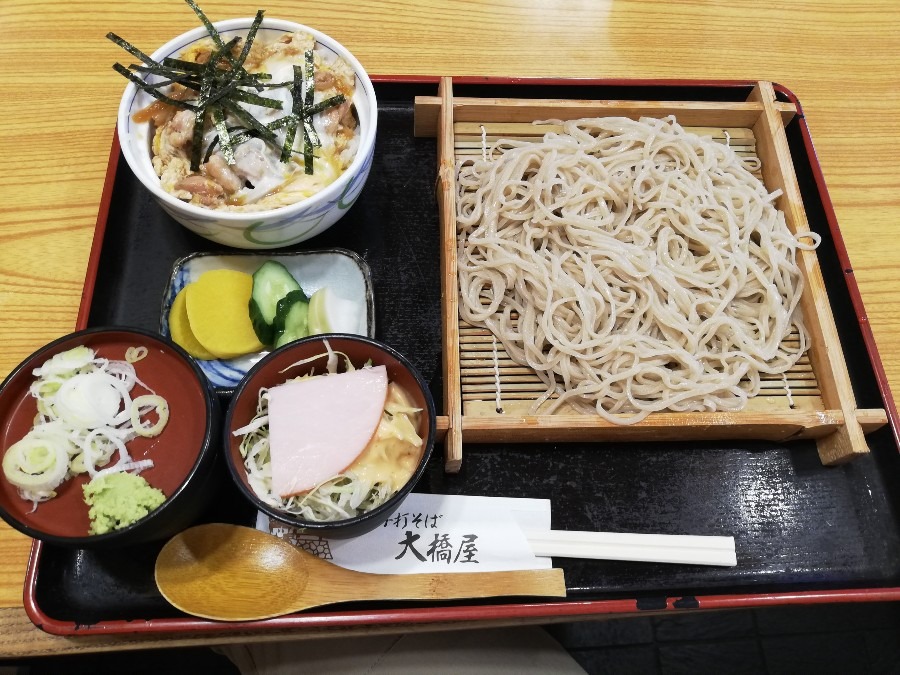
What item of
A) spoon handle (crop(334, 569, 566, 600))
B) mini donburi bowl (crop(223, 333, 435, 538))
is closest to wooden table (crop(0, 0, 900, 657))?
mini donburi bowl (crop(223, 333, 435, 538))

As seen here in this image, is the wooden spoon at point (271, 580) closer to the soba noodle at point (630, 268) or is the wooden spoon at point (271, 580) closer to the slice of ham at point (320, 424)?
the slice of ham at point (320, 424)

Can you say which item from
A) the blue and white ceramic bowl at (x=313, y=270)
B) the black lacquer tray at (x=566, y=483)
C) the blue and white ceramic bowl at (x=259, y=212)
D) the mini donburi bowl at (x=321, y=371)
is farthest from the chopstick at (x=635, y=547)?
the blue and white ceramic bowl at (x=259, y=212)

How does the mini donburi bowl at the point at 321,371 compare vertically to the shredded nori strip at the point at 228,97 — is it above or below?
below

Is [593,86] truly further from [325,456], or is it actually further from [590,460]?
[325,456]

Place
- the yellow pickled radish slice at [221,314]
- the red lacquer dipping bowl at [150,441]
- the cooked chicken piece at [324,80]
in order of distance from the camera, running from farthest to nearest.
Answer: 1. the cooked chicken piece at [324,80]
2. the yellow pickled radish slice at [221,314]
3. the red lacquer dipping bowl at [150,441]

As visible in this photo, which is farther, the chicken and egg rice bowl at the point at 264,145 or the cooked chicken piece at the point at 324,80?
the cooked chicken piece at the point at 324,80

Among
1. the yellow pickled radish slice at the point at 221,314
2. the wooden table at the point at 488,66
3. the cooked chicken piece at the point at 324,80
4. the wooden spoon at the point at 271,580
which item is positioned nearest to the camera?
the wooden spoon at the point at 271,580

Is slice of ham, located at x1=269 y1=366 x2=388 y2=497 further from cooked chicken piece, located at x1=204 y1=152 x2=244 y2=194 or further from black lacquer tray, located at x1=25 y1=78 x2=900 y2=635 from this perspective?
cooked chicken piece, located at x1=204 y1=152 x2=244 y2=194

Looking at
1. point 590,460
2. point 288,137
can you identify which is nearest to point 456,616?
point 590,460
